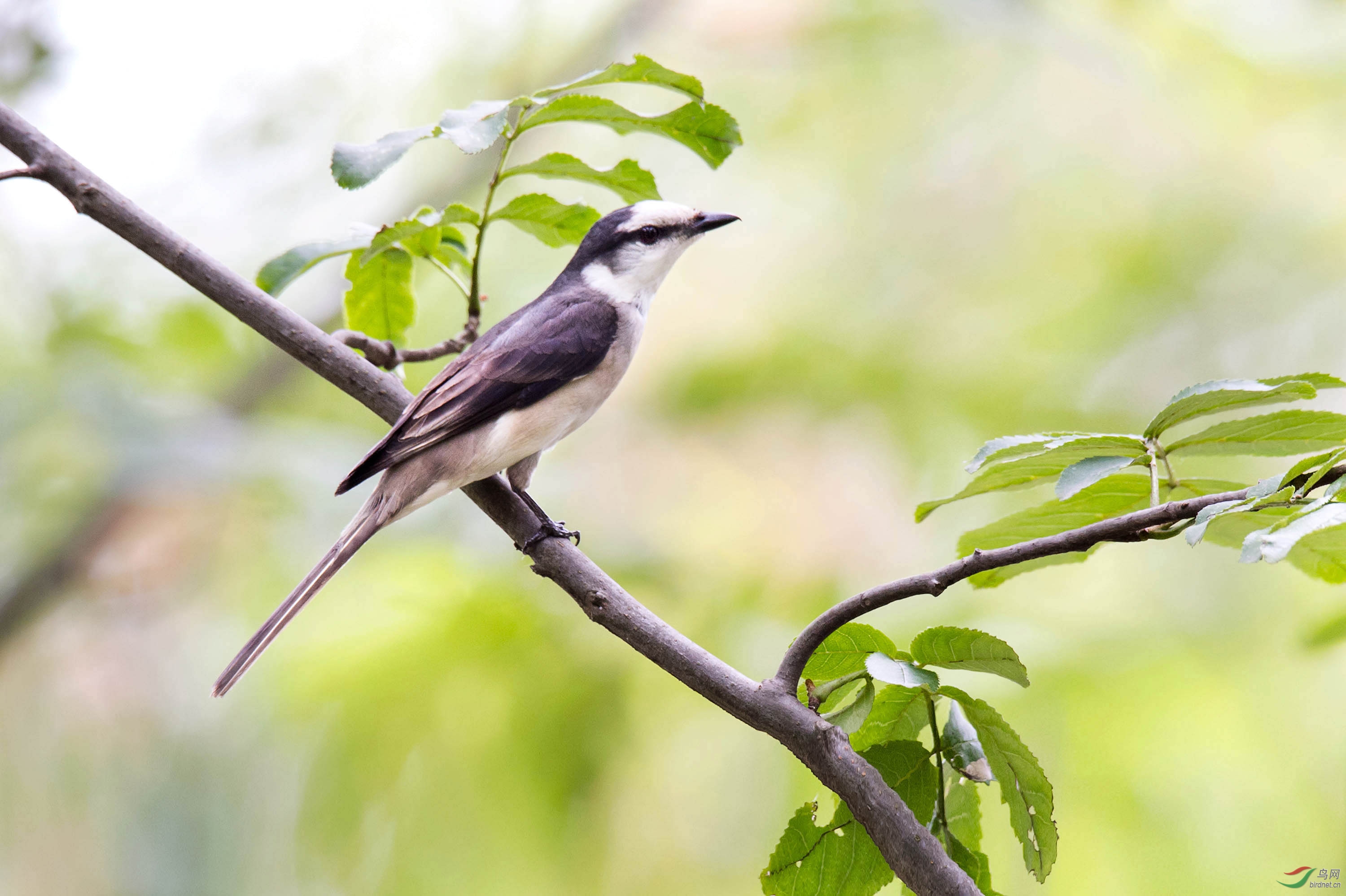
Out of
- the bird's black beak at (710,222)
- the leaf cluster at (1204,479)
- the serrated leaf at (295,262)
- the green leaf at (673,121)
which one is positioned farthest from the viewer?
the bird's black beak at (710,222)

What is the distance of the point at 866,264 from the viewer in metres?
3.92

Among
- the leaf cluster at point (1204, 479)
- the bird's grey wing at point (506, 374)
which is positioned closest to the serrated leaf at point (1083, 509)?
the leaf cluster at point (1204, 479)

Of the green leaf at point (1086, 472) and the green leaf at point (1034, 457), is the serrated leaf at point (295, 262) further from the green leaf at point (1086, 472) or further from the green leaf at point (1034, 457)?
the green leaf at point (1086, 472)

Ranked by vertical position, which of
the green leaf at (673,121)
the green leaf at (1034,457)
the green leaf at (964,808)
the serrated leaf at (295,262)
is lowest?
the green leaf at (964,808)

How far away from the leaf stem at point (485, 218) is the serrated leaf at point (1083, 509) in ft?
2.93

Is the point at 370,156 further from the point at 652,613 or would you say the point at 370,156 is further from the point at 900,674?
the point at 900,674

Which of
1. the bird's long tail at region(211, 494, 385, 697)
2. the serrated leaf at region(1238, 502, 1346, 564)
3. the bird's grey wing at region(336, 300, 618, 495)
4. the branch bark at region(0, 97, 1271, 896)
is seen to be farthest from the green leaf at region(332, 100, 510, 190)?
the serrated leaf at region(1238, 502, 1346, 564)

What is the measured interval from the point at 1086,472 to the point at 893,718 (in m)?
0.37

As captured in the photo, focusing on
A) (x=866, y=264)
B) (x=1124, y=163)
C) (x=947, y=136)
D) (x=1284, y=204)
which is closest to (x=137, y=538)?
(x=866, y=264)

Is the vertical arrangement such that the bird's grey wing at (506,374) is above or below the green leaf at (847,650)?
above

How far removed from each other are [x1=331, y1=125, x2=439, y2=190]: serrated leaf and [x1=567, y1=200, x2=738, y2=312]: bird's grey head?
41.0 inches

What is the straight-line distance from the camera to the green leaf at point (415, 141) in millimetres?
1271

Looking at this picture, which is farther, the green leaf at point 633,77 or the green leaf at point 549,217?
the green leaf at point 549,217

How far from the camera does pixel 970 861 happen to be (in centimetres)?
114
